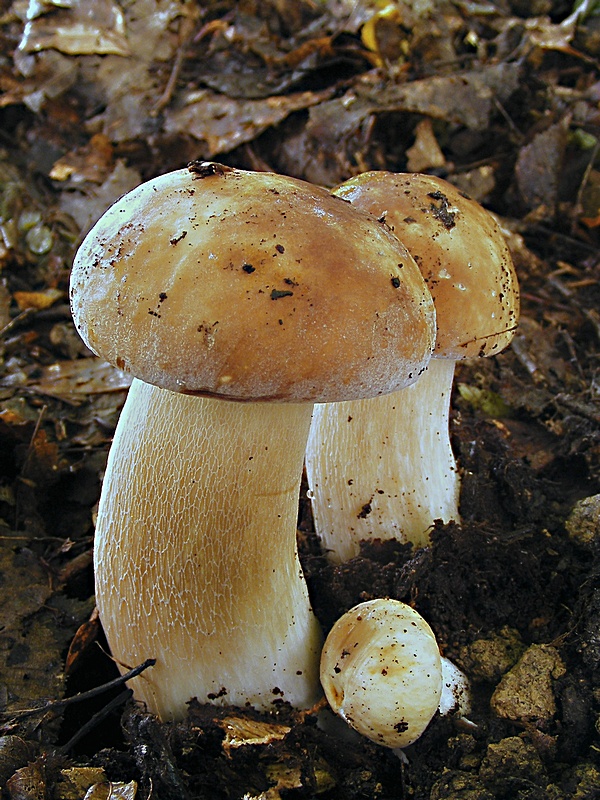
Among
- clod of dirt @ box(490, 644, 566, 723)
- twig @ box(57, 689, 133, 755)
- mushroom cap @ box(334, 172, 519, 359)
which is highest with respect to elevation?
mushroom cap @ box(334, 172, 519, 359)

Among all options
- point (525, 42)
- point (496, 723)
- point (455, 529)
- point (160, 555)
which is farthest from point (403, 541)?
point (525, 42)

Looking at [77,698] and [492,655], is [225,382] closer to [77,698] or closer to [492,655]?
→ [77,698]

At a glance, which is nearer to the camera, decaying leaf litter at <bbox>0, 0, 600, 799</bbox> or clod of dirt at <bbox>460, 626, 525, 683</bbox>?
decaying leaf litter at <bbox>0, 0, 600, 799</bbox>

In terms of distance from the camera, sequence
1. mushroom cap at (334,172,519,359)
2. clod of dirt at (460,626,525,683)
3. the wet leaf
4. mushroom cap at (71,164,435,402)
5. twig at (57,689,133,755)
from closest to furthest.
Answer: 1. mushroom cap at (71,164,435,402)
2. twig at (57,689,133,755)
3. mushroom cap at (334,172,519,359)
4. clod of dirt at (460,626,525,683)
5. the wet leaf

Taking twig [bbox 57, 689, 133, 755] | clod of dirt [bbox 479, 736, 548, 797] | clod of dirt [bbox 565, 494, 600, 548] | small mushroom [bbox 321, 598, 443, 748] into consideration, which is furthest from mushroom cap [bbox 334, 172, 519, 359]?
twig [bbox 57, 689, 133, 755]

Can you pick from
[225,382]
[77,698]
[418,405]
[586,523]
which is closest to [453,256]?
[418,405]

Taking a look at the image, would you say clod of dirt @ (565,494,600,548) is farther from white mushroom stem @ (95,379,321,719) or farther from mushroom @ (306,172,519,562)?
white mushroom stem @ (95,379,321,719)
